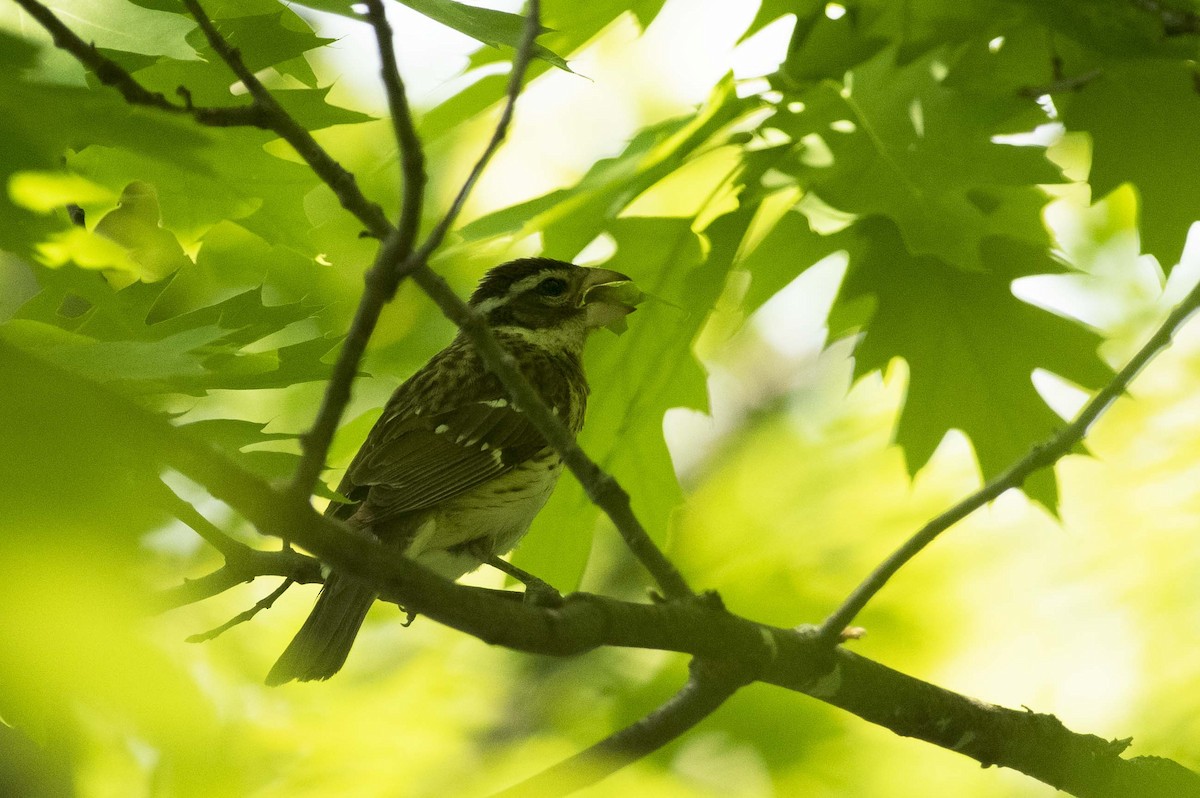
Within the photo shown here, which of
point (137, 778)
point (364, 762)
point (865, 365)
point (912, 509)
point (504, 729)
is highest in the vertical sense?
point (912, 509)

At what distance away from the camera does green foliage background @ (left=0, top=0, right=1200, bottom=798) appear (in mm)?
1601

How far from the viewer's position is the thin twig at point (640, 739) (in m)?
2.78

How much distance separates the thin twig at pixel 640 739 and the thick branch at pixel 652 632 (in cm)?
9

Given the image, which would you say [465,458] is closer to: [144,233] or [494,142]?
[144,233]

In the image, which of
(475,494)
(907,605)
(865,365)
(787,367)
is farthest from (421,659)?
(787,367)

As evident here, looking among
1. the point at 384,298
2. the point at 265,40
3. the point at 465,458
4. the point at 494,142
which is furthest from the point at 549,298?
the point at 384,298

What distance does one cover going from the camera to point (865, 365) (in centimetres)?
375

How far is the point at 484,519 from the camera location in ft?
13.2

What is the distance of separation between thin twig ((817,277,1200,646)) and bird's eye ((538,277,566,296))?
1926mm

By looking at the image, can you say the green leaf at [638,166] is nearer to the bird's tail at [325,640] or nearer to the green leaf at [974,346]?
the green leaf at [974,346]

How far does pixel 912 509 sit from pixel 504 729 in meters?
1.91

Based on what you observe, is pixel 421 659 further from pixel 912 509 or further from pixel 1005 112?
pixel 1005 112

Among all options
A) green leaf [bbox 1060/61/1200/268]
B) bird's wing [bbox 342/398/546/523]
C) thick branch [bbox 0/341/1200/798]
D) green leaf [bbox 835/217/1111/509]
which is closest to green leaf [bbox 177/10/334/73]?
thick branch [bbox 0/341/1200/798]

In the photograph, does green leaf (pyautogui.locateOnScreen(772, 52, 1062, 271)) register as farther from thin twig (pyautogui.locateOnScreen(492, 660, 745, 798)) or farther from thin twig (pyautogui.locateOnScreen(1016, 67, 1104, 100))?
thin twig (pyautogui.locateOnScreen(492, 660, 745, 798))
